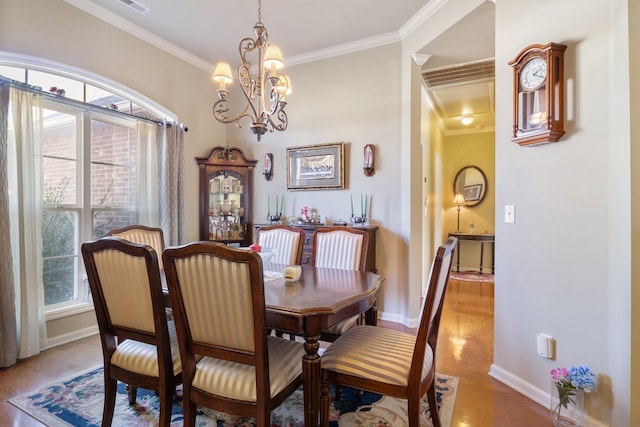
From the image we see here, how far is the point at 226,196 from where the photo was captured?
4.48 m

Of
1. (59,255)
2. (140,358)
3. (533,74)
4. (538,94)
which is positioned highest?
(533,74)

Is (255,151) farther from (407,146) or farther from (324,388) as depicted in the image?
(324,388)

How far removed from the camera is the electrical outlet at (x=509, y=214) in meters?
2.30

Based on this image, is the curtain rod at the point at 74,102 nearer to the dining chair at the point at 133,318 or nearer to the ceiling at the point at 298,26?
the ceiling at the point at 298,26

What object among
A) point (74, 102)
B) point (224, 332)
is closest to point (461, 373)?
point (224, 332)

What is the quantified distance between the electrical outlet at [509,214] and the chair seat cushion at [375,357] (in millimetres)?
1138

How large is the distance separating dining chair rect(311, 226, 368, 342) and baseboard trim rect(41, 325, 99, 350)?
2.35m

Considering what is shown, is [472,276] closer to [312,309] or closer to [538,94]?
[538,94]

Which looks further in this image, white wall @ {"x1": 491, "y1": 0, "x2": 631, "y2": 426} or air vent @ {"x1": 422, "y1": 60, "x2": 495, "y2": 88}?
air vent @ {"x1": 422, "y1": 60, "x2": 495, "y2": 88}

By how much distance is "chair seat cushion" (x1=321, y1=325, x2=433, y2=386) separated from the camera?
1521 mm

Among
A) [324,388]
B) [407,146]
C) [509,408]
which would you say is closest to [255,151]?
[407,146]

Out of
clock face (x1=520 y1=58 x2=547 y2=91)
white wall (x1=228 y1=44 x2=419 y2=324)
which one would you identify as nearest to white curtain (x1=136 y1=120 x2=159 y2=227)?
white wall (x1=228 y1=44 x2=419 y2=324)

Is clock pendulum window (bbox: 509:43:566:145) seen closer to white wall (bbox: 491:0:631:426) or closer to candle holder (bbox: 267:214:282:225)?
white wall (bbox: 491:0:631:426)

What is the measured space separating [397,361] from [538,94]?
71.0 inches
